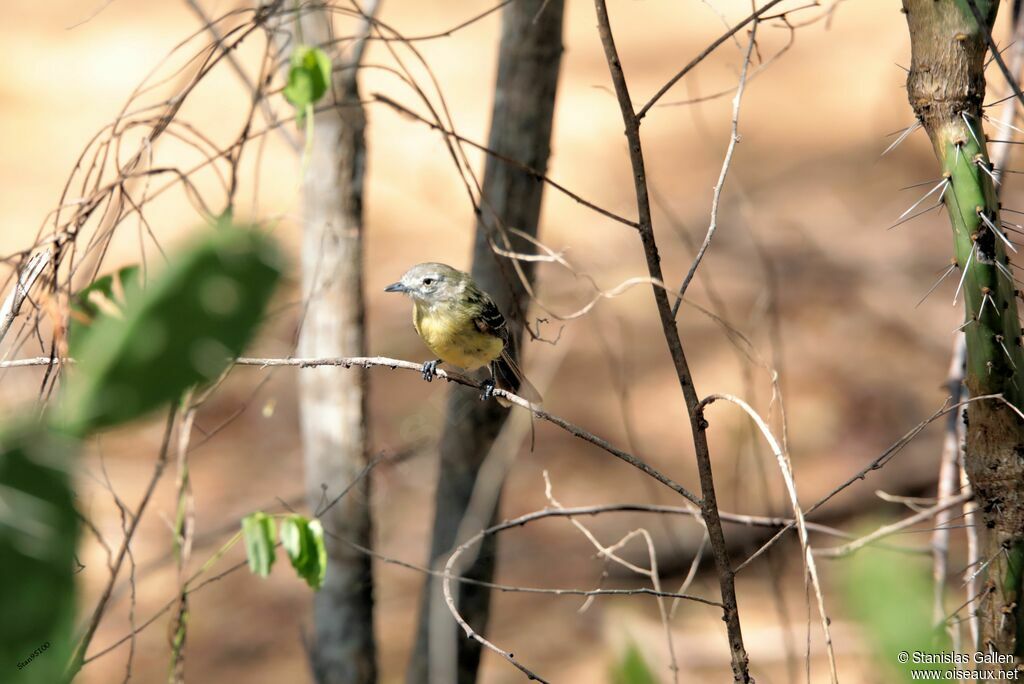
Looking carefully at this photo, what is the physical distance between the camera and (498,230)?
3.48 m

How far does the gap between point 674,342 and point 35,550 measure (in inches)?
52.6

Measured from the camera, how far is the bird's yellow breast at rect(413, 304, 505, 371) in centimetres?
417

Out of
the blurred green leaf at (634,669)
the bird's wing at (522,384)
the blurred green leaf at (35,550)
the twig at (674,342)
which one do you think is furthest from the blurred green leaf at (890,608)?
the bird's wing at (522,384)

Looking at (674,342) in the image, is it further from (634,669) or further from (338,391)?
(338,391)

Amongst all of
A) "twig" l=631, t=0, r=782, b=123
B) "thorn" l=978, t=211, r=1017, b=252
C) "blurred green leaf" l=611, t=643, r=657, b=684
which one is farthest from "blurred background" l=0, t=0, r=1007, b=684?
"thorn" l=978, t=211, r=1017, b=252

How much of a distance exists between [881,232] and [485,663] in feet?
19.9

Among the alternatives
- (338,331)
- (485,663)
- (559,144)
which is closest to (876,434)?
(485,663)

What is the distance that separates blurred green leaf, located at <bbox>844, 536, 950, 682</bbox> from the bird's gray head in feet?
10.0

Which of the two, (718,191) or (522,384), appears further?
(522,384)

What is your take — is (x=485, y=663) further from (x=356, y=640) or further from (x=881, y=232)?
(x=881, y=232)

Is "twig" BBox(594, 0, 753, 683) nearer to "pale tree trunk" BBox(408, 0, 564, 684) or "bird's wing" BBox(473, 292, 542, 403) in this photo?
"pale tree trunk" BBox(408, 0, 564, 684)

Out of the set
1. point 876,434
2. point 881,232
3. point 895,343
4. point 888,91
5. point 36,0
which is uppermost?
point 36,0

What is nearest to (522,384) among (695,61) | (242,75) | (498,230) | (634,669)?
(498,230)

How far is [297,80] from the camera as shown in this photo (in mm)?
2592
